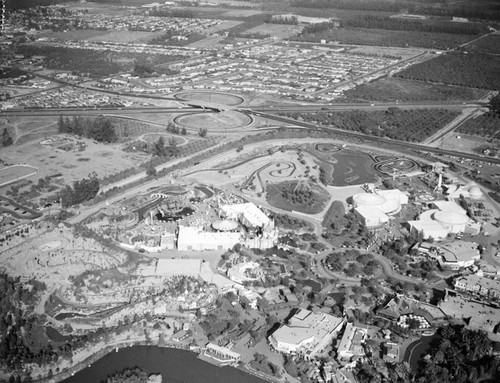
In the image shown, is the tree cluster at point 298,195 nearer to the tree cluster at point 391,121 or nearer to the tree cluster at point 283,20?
the tree cluster at point 391,121

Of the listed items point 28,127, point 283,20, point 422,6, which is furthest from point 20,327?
point 422,6

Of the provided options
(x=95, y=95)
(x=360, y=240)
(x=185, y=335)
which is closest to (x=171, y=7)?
(x=95, y=95)

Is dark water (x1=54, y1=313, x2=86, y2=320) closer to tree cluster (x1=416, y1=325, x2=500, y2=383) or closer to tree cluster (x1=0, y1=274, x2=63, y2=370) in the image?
tree cluster (x1=0, y1=274, x2=63, y2=370)

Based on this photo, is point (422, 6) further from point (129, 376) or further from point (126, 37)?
point (129, 376)

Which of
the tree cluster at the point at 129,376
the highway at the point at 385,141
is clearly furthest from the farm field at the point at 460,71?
the tree cluster at the point at 129,376

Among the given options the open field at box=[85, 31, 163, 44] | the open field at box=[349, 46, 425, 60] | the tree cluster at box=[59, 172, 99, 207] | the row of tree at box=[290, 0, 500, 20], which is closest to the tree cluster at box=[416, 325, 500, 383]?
the tree cluster at box=[59, 172, 99, 207]

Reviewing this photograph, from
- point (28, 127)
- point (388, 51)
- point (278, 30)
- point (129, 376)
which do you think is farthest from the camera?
point (278, 30)
